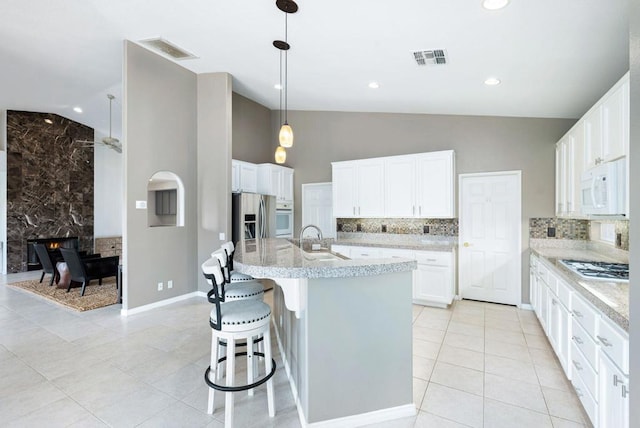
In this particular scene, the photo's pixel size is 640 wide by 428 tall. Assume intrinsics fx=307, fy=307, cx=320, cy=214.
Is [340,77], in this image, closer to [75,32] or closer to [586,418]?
[75,32]

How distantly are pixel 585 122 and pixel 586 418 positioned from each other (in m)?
2.52

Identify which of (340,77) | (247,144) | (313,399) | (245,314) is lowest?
(313,399)

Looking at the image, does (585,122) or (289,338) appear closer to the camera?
(289,338)

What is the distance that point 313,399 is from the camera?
1.87m

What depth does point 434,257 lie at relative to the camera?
4.39m

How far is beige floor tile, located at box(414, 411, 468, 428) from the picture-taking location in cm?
196

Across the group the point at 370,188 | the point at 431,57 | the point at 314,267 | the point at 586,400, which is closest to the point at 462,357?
the point at 586,400

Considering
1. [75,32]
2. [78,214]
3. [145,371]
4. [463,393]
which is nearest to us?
[463,393]

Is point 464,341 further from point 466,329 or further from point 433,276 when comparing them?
point 433,276

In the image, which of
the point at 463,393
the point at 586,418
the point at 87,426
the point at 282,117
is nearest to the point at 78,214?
the point at 282,117

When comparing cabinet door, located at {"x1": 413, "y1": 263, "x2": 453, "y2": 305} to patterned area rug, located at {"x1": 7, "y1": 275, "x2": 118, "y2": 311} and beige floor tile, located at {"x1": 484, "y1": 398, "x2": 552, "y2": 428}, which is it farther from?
patterned area rug, located at {"x1": 7, "y1": 275, "x2": 118, "y2": 311}

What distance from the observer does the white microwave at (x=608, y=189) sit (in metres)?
2.15

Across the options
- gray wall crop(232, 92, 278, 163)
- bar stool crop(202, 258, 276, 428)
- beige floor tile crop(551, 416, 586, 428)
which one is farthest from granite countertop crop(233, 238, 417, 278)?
gray wall crop(232, 92, 278, 163)

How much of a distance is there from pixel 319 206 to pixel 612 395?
4.91 m
